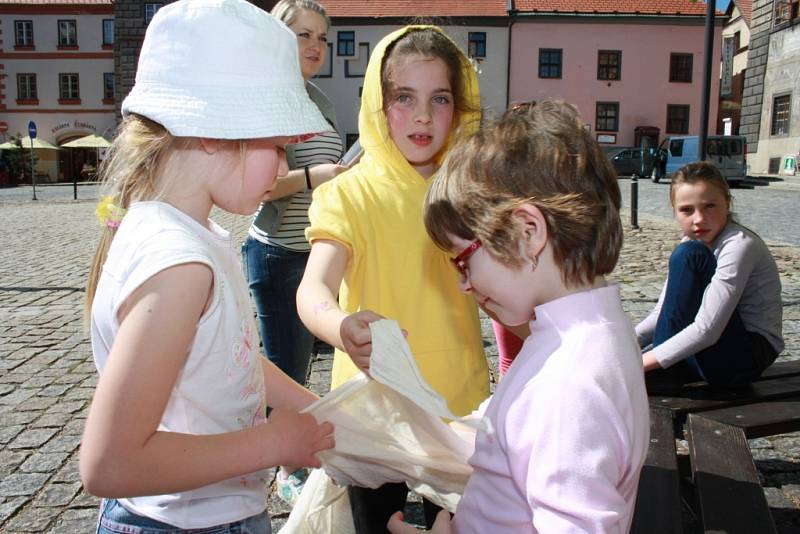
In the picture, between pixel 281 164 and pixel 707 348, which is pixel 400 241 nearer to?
pixel 281 164

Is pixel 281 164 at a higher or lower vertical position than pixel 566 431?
higher

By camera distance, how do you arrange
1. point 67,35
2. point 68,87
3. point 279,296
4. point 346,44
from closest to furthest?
point 279,296 < point 346,44 < point 67,35 < point 68,87

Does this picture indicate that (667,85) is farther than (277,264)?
Yes

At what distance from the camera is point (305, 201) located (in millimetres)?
3150

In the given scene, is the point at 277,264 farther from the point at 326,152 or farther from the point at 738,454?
the point at 738,454

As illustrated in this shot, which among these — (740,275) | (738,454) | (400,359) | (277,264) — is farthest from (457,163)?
(740,275)

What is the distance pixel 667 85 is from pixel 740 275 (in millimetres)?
42878

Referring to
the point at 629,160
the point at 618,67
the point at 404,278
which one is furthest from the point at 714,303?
the point at 618,67

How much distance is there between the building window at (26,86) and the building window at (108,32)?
538cm

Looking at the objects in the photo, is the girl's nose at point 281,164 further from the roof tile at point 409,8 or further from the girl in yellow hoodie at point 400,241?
the roof tile at point 409,8

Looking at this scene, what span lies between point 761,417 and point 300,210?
1949 mm

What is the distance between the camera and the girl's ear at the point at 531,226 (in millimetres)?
1300

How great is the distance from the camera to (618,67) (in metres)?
42.2

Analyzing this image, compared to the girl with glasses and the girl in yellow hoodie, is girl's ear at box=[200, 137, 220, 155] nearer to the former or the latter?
the girl with glasses
